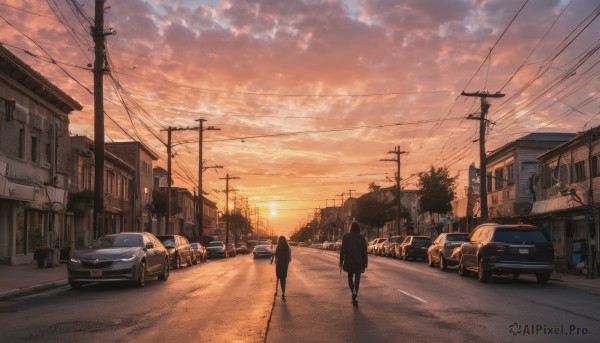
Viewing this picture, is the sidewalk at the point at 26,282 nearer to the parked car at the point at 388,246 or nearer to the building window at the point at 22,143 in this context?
the building window at the point at 22,143

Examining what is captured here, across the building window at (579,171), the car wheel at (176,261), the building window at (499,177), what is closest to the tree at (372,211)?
the building window at (499,177)

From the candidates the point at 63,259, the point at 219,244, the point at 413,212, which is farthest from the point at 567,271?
the point at 413,212

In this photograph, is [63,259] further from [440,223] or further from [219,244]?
[440,223]

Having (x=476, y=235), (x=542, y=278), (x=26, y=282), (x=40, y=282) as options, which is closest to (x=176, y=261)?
(x=40, y=282)

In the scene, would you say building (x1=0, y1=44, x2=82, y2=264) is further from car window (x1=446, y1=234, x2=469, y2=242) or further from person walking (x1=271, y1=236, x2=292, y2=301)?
car window (x1=446, y1=234, x2=469, y2=242)

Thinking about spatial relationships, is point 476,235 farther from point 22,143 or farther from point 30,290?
point 22,143

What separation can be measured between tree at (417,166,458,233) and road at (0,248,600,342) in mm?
31737

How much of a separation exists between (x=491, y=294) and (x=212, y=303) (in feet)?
23.2

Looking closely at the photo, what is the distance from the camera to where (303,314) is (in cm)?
1205

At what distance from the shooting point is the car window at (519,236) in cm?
2016

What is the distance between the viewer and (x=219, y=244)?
53500 millimetres

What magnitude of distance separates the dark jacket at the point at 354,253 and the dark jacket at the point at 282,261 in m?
2.06

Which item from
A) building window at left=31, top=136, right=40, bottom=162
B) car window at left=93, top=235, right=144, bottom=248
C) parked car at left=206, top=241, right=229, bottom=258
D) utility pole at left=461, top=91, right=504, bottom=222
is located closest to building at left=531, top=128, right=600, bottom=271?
utility pole at left=461, top=91, right=504, bottom=222

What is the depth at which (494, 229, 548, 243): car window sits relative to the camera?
66.1ft
